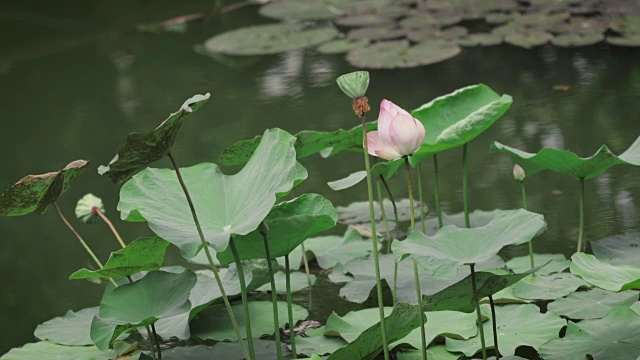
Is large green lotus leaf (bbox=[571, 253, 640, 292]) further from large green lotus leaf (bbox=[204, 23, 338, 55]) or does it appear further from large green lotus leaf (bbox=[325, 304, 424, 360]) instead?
large green lotus leaf (bbox=[204, 23, 338, 55])

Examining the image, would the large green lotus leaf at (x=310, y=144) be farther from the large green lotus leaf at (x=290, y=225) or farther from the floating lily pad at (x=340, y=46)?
the floating lily pad at (x=340, y=46)

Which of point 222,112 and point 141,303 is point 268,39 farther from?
point 141,303

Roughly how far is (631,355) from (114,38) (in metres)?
3.05

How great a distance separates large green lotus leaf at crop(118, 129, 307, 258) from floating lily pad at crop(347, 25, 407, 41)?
7.27 feet

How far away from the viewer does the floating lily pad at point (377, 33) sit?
3408 mm

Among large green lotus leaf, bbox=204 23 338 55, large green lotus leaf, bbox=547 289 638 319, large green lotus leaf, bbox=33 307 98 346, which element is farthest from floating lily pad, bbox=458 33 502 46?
large green lotus leaf, bbox=33 307 98 346

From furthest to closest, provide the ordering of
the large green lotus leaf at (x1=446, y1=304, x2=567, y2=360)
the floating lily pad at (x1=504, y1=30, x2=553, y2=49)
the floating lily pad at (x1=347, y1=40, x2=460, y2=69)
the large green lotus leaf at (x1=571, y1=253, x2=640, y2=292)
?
the floating lily pad at (x1=504, y1=30, x2=553, y2=49) → the floating lily pad at (x1=347, y1=40, x2=460, y2=69) → the large green lotus leaf at (x1=446, y1=304, x2=567, y2=360) → the large green lotus leaf at (x1=571, y1=253, x2=640, y2=292)

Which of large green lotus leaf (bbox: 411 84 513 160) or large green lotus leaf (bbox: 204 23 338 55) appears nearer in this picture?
large green lotus leaf (bbox: 411 84 513 160)

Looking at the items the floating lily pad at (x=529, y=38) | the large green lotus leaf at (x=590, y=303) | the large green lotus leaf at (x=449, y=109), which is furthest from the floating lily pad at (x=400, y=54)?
the large green lotus leaf at (x=590, y=303)

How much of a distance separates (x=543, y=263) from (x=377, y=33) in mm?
2047

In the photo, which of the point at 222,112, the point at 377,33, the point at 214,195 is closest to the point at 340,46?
the point at 377,33

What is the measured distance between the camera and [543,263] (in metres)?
1.55

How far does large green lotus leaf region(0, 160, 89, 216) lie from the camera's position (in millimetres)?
1188

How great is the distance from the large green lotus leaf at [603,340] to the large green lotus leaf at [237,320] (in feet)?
1.37
